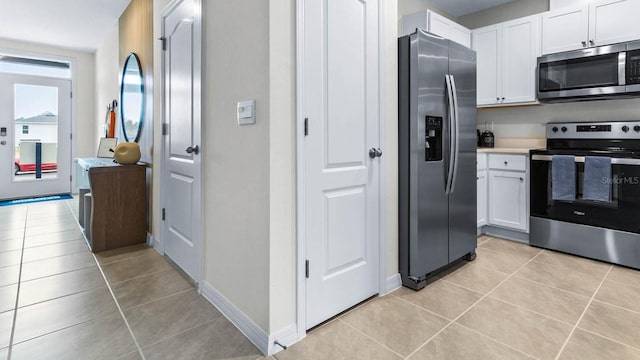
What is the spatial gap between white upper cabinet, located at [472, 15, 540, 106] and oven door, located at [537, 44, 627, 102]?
6.0 inches

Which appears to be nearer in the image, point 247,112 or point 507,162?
point 247,112

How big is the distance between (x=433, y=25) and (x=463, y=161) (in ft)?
5.38

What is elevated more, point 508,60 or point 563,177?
point 508,60

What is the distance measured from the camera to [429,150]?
7.69ft

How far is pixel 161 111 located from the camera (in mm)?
2955

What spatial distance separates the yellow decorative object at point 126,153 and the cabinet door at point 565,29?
421 centimetres

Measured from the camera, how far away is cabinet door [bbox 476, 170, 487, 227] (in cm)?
347

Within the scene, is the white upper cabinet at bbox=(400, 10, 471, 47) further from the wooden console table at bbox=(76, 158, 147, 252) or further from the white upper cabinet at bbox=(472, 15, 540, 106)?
the wooden console table at bbox=(76, 158, 147, 252)

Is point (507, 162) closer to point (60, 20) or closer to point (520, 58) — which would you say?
point (520, 58)

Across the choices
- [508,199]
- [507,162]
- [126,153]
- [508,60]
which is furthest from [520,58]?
[126,153]

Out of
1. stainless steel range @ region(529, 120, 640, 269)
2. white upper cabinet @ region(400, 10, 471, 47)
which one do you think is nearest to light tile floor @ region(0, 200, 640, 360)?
stainless steel range @ region(529, 120, 640, 269)

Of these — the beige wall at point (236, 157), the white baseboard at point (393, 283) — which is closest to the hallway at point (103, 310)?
the beige wall at point (236, 157)

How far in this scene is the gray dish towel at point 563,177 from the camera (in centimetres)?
289

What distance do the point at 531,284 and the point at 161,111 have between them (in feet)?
10.7
